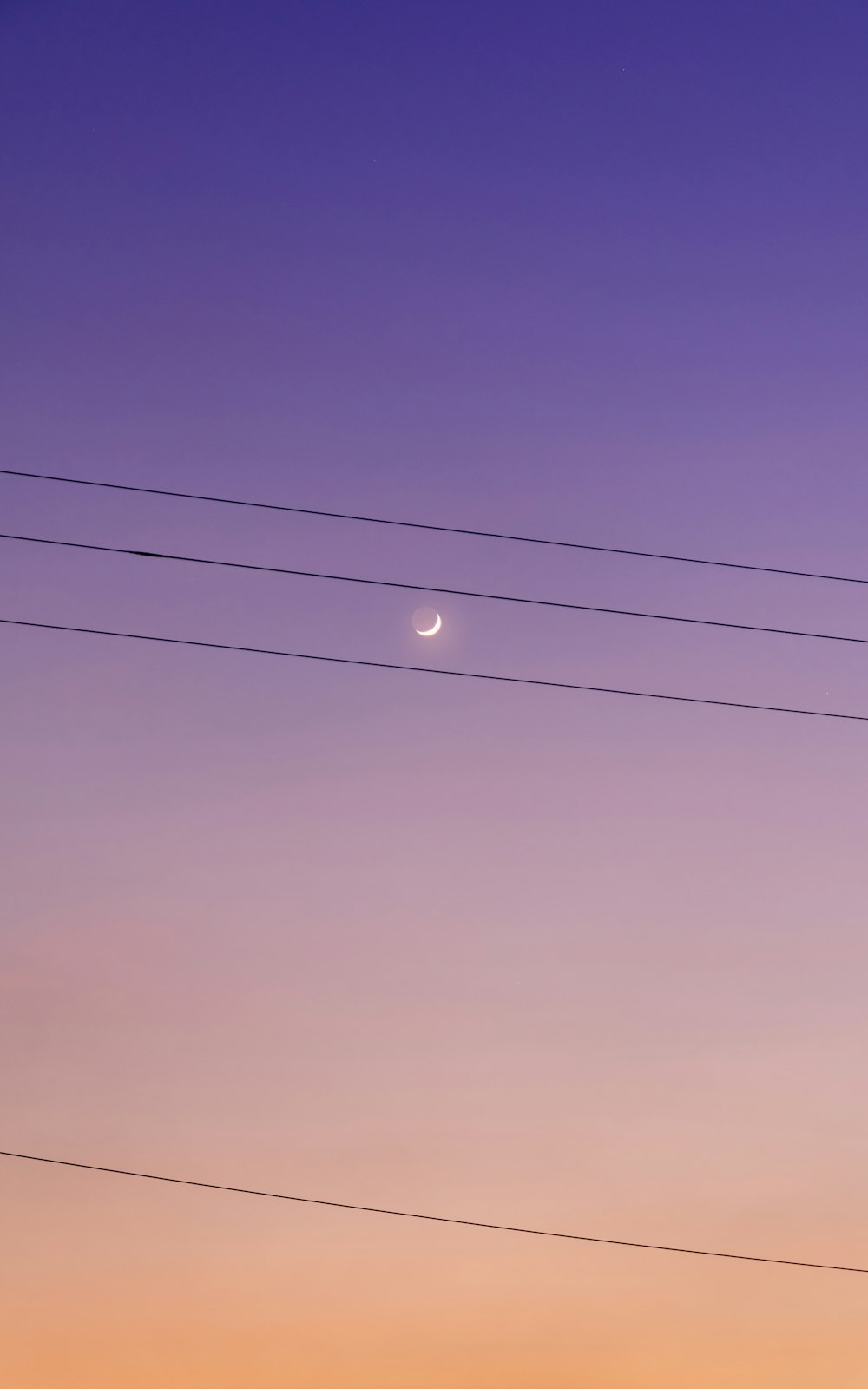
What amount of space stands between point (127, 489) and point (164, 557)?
1504mm

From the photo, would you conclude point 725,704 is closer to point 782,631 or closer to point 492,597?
point 782,631

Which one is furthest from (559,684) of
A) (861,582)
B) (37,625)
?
(37,625)

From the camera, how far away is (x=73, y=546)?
22.0 m

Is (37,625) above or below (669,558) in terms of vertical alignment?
below

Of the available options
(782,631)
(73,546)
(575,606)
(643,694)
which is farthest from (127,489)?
(782,631)

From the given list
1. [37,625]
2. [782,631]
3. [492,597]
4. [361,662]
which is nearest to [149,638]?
[37,625]

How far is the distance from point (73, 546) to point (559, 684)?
7.46 m

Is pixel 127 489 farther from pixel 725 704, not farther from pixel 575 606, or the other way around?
pixel 725 704

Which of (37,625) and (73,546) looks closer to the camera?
(73,546)

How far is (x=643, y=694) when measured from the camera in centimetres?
2370

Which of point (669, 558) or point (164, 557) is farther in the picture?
point (669, 558)

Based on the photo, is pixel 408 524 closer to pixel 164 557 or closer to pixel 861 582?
pixel 164 557

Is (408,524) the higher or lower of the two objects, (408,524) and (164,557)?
the higher

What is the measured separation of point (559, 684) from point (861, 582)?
15.5 feet
